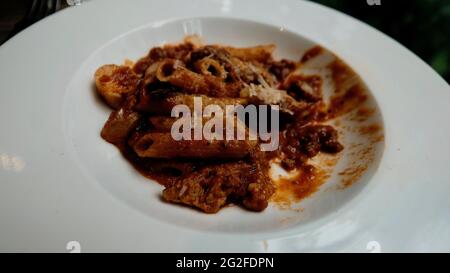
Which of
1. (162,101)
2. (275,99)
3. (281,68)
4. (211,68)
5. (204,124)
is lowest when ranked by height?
(204,124)

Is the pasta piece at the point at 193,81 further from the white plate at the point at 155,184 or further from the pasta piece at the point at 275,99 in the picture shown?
the white plate at the point at 155,184

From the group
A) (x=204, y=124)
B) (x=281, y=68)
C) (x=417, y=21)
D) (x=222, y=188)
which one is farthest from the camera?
(x=417, y=21)

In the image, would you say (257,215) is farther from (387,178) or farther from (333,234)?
(387,178)

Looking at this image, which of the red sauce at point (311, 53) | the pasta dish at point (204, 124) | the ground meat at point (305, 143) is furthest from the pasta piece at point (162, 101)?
the red sauce at point (311, 53)

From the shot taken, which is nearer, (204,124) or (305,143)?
(204,124)

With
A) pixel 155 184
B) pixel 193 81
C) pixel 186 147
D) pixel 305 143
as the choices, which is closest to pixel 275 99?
pixel 305 143

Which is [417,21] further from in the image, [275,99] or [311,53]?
[275,99]

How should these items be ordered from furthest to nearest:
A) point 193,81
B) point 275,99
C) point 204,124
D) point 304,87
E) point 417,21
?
point 417,21 → point 304,87 → point 275,99 → point 193,81 → point 204,124
